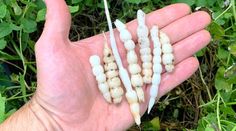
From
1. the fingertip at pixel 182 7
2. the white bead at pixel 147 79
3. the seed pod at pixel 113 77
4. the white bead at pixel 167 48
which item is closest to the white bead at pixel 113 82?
the seed pod at pixel 113 77

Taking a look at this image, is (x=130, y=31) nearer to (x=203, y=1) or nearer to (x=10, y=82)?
(x=203, y=1)

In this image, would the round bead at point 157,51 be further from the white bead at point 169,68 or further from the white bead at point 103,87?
the white bead at point 103,87

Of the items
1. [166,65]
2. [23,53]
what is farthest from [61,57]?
[23,53]

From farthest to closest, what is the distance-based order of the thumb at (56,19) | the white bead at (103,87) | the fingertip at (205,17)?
the fingertip at (205,17)
the white bead at (103,87)
the thumb at (56,19)

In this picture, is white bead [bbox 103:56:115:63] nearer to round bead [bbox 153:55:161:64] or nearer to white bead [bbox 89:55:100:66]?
white bead [bbox 89:55:100:66]

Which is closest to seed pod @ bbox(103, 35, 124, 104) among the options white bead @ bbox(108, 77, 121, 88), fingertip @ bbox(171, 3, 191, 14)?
white bead @ bbox(108, 77, 121, 88)

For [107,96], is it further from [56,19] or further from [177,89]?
[177,89]
